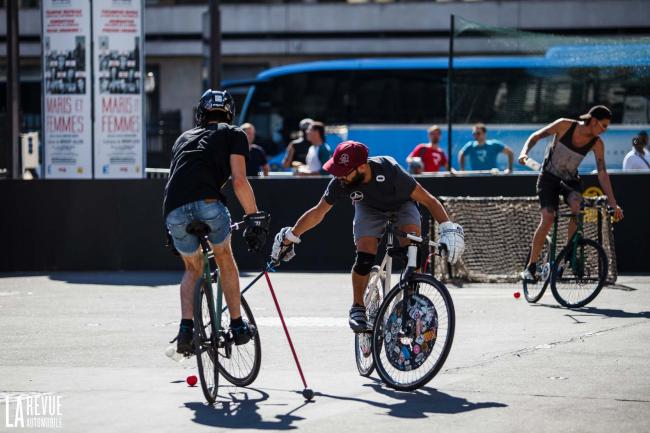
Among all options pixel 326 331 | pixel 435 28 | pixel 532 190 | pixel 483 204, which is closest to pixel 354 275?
pixel 326 331

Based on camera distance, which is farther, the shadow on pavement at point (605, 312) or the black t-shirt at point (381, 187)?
the shadow on pavement at point (605, 312)

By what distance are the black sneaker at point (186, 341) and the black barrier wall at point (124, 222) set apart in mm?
8457

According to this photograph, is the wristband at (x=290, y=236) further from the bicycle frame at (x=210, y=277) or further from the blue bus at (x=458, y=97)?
the blue bus at (x=458, y=97)

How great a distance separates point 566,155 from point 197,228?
5.65 meters

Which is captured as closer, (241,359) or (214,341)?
(214,341)

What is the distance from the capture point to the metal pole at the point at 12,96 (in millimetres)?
19375

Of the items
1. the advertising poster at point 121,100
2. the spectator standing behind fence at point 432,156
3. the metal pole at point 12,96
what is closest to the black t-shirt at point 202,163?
the advertising poster at point 121,100

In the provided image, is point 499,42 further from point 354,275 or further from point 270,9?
point 270,9

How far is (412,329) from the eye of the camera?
307 inches

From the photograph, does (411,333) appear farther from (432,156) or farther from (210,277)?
(432,156)

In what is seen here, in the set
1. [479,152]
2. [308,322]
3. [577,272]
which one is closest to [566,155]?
[577,272]

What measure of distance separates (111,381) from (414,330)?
1.98m

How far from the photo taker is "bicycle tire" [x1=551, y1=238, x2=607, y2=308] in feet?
39.3

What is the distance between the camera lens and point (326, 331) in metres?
10.6
